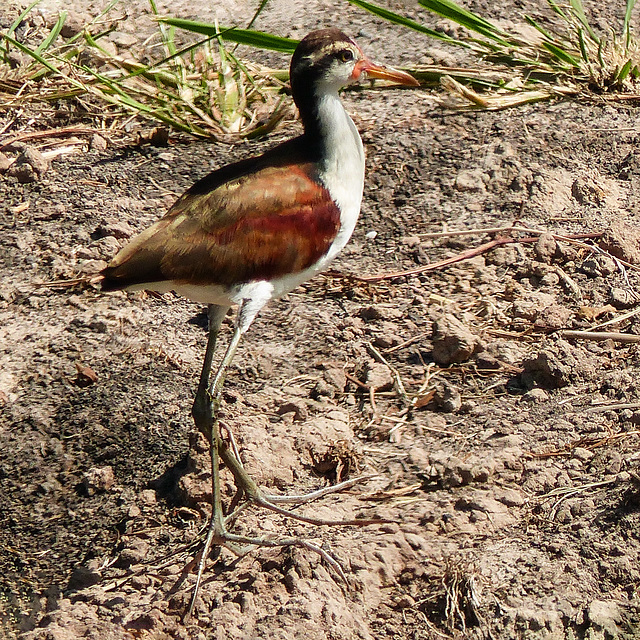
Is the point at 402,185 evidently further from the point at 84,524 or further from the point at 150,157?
the point at 84,524

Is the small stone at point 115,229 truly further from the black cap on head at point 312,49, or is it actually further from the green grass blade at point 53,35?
the green grass blade at point 53,35

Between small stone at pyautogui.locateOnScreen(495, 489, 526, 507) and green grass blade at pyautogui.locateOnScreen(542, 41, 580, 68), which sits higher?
green grass blade at pyautogui.locateOnScreen(542, 41, 580, 68)

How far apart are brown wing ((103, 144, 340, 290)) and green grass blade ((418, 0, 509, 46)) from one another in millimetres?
1883

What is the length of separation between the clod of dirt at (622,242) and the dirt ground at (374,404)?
1 centimetres

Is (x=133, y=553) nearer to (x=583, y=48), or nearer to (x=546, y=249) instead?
(x=546, y=249)

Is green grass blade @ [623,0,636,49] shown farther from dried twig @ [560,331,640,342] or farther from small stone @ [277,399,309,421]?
small stone @ [277,399,309,421]

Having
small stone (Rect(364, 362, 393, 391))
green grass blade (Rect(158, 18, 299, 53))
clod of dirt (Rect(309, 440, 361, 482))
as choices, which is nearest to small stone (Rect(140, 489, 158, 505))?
clod of dirt (Rect(309, 440, 361, 482))

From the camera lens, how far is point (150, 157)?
16.4 ft

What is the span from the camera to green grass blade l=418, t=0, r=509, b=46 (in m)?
5.07

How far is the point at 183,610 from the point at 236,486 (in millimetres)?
558

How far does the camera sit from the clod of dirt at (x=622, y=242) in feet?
13.9

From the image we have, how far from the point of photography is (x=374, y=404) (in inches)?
149

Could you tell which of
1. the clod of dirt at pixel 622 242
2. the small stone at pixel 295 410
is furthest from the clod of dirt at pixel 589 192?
→ the small stone at pixel 295 410

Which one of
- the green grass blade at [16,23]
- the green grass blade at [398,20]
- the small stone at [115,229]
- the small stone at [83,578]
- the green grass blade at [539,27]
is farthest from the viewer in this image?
the green grass blade at [16,23]
